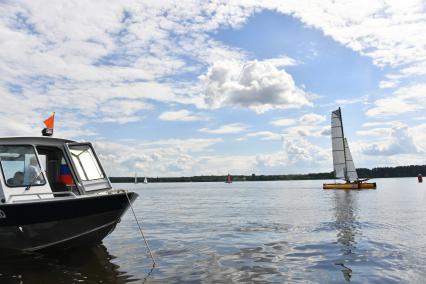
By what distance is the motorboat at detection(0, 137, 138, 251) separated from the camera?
1228 cm

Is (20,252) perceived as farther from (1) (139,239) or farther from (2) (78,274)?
(1) (139,239)

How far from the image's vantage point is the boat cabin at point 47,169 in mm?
12914

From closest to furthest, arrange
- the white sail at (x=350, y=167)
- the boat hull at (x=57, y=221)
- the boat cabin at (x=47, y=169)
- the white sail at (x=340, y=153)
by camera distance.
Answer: the boat hull at (x=57, y=221), the boat cabin at (x=47, y=169), the white sail at (x=350, y=167), the white sail at (x=340, y=153)

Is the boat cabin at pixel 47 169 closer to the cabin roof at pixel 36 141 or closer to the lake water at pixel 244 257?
the cabin roof at pixel 36 141

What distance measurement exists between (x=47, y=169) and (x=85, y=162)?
4.95ft

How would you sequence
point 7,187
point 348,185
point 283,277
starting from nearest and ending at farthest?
point 283,277, point 7,187, point 348,185

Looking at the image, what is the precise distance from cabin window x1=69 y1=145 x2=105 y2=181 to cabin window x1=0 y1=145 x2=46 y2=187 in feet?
4.46

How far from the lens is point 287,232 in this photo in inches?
766

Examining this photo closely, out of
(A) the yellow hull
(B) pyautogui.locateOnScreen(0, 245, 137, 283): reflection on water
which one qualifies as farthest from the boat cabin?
(A) the yellow hull

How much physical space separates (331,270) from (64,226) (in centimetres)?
804

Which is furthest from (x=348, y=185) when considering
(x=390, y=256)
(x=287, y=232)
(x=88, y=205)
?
(x=88, y=205)

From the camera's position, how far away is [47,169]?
15.3 metres

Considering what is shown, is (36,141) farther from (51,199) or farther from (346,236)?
(346,236)

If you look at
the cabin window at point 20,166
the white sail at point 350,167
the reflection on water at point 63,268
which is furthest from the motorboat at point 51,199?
the white sail at point 350,167
